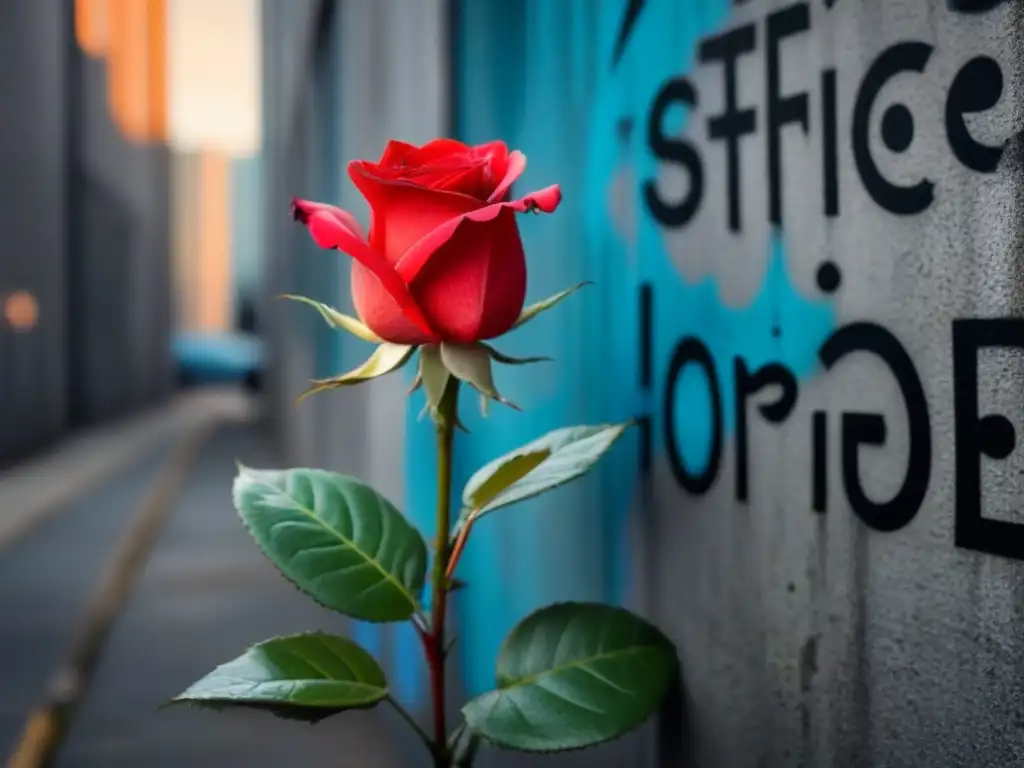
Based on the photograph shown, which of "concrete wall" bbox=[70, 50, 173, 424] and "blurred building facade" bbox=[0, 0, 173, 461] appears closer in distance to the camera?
"blurred building facade" bbox=[0, 0, 173, 461]

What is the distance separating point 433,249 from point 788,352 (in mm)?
256

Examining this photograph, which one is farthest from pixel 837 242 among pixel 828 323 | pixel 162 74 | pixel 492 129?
pixel 162 74

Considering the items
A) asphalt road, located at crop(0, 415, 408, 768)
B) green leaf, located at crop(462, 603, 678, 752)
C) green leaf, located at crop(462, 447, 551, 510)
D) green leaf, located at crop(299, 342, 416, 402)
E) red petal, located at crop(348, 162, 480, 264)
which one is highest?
red petal, located at crop(348, 162, 480, 264)

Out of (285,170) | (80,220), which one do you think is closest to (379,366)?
(285,170)

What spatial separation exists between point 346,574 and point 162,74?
1335 centimetres

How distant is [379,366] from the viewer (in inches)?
23.2

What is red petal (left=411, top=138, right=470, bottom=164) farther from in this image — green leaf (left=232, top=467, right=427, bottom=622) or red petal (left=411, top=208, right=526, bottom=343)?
green leaf (left=232, top=467, right=427, bottom=622)

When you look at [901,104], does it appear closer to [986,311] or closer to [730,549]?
[986,311]

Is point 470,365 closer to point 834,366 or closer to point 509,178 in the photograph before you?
point 509,178

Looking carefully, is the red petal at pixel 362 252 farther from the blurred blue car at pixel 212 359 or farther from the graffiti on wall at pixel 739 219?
the blurred blue car at pixel 212 359

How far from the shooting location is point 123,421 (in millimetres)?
8938

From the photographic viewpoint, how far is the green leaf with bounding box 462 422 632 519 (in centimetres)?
59

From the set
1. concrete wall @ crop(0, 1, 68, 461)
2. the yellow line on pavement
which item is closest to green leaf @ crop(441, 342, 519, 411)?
the yellow line on pavement

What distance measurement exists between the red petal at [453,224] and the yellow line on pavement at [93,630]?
4.38ft
